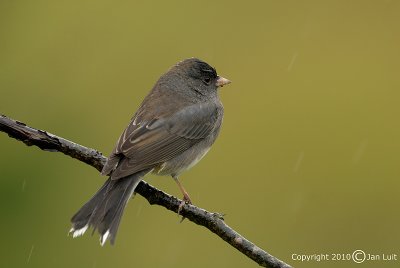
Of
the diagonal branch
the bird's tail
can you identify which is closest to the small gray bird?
the bird's tail

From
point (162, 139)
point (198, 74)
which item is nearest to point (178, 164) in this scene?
point (162, 139)

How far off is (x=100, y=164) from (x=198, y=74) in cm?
179

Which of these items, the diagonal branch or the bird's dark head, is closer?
the diagonal branch

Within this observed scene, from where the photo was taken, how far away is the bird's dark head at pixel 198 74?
5.80m

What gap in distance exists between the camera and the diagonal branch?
3797 millimetres

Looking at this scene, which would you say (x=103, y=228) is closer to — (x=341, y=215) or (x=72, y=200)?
(x=72, y=200)

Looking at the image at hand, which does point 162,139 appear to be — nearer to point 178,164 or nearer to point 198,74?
point 178,164

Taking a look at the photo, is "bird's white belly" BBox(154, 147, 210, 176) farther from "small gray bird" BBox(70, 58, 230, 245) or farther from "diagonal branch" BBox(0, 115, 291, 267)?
"diagonal branch" BBox(0, 115, 291, 267)

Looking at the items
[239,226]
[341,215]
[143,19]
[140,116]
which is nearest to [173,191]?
[239,226]

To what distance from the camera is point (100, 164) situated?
14.2 feet

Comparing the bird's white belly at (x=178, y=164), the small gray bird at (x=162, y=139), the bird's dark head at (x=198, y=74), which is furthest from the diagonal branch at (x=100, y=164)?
the bird's dark head at (x=198, y=74)

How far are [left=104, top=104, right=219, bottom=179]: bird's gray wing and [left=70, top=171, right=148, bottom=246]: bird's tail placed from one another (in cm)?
9

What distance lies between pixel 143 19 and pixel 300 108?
6.31ft

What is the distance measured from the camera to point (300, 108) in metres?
6.83
